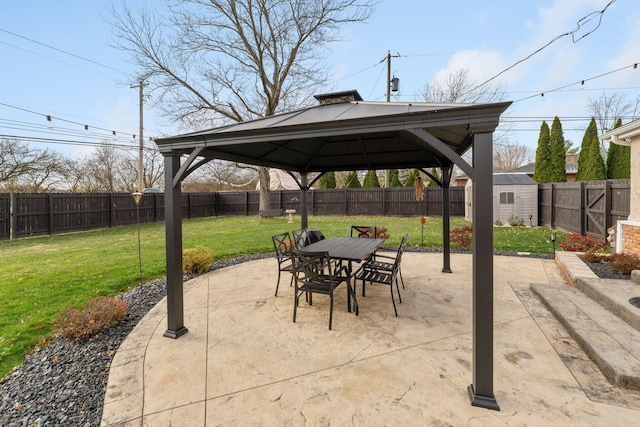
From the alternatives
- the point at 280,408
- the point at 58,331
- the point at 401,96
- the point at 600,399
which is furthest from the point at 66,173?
the point at 600,399

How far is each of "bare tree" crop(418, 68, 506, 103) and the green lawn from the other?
35.6 ft

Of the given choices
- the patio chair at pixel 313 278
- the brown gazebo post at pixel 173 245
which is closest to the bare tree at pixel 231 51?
the brown gazebo post at pixel 173 245

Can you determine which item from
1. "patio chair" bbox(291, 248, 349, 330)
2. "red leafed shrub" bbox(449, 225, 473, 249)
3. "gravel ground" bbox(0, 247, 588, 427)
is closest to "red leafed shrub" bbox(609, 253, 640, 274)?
"red leafed shrub" bbox(449, 225, 473, 249)

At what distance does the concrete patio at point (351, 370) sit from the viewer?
1864 mm

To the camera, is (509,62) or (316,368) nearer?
(316,368)

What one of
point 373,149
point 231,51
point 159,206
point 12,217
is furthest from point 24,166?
point 373,149

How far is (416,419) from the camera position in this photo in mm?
1805

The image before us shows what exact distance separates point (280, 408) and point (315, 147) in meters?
4.02

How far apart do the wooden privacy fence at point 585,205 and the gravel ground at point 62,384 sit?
30.3 ft

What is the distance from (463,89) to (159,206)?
18.3 metres

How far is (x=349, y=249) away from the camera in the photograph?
4031 mm

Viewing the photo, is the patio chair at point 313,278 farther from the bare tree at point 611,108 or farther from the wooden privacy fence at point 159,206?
the bare tree at point 611,108

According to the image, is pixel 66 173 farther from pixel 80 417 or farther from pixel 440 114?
pixel 440 114

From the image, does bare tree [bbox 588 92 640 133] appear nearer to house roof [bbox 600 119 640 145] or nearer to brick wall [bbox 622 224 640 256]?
house roof [bbox 600 119 640 145]
